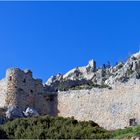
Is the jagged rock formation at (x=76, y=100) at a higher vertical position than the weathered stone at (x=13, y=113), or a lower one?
higher

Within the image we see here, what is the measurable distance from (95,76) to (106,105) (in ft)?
67.5

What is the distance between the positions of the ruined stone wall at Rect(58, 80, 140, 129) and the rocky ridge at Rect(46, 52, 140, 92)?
3.65 ft

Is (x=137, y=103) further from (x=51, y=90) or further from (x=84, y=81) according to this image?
(x=84, y=81)

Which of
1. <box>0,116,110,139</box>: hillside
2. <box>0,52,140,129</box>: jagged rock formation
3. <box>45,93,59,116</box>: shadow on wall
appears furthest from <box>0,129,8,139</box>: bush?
<box>45,93,59,116</box>: shadow on wall

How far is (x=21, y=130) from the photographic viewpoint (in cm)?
3800

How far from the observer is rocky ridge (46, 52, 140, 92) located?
52844 mm

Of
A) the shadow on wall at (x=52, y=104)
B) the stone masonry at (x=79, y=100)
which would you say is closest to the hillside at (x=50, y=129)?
the stone masonry at (x=79, y=100)

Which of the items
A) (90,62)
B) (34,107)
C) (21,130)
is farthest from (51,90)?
(90,62)

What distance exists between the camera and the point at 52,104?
1912 inches

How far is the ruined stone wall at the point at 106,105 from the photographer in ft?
147

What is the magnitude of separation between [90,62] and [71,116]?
31425 millimetres

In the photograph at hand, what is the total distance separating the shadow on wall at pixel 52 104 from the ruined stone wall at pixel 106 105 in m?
0.33

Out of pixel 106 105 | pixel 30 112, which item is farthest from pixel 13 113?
pixel 106 105

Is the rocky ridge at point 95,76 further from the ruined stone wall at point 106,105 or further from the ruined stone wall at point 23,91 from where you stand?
the ruined stone wall at point 23,91
